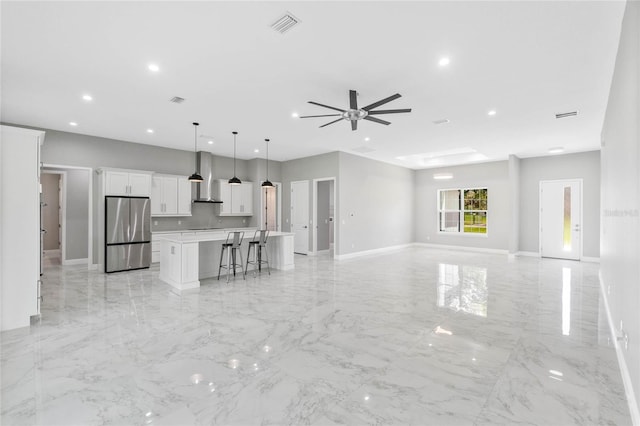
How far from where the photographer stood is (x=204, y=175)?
824 centimetres

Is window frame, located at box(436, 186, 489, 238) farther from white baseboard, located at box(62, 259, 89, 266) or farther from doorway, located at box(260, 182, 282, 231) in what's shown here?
white baseboard, located at box(62, 259, 89, 266)

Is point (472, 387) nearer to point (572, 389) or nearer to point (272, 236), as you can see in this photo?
point (572, 389)

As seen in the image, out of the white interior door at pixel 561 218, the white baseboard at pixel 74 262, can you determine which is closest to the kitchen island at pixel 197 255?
the white baseboard at pixel 74 262

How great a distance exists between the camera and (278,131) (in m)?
6.34

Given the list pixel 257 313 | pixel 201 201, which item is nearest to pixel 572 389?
pixel 257 313

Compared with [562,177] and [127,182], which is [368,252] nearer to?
[562,177]

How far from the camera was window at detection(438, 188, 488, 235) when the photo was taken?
1011cm

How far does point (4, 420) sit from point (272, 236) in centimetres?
500

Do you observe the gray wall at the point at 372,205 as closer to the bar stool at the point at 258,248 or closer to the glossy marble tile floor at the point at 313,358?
the bar stool at the point at 258,248

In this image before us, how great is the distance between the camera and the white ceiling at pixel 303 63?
262 centimetres

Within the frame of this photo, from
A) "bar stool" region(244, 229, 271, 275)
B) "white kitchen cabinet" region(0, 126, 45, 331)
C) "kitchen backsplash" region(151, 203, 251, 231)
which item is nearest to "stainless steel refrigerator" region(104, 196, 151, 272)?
"kitchen backsplash" region(151, 203, 251, 231)

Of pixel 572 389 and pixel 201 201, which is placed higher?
pixel 201 201

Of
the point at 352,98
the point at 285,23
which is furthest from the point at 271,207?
the point at 285,23

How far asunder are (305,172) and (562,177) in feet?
24.1
